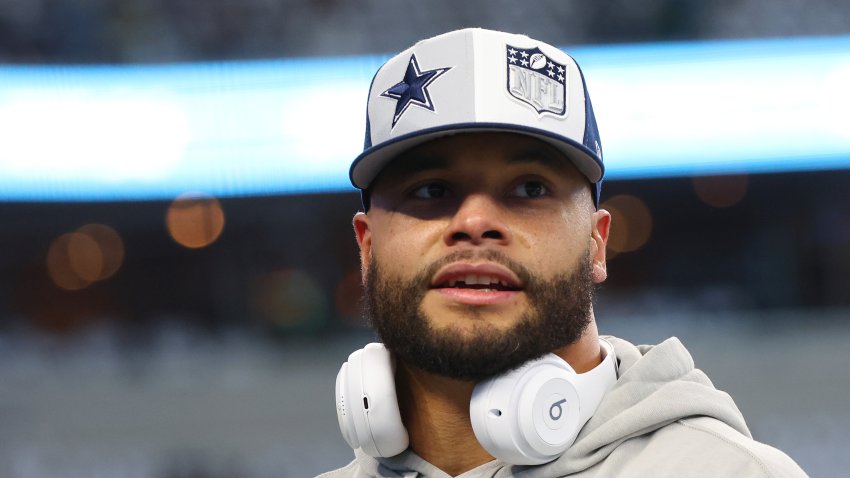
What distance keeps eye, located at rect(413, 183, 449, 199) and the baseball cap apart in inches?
2.6

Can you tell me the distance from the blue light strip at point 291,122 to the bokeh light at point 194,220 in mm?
89

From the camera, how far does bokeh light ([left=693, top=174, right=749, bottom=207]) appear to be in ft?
26.1

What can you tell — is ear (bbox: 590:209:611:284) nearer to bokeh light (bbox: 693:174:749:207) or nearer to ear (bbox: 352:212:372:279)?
ear (bbox: 352:212:372:279)

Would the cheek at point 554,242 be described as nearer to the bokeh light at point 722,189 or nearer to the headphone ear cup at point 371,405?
the headphone ear cup at point 371,405

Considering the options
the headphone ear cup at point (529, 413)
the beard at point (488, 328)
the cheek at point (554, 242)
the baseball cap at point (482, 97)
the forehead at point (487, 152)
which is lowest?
the headphone ear cup at point (529, 413)

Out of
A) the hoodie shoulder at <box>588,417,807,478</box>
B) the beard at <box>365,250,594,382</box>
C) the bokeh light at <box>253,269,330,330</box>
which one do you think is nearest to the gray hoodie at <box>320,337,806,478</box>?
the hoodie shoulder at <box>588,417,807,478</box>

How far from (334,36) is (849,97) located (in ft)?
12.7

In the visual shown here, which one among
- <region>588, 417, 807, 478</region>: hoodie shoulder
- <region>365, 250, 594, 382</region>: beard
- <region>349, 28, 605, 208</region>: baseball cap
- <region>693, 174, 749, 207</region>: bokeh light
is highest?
<region>693, 174, 749, 207</region>: bokeh light

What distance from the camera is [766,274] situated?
802cm

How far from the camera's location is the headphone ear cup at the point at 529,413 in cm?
146

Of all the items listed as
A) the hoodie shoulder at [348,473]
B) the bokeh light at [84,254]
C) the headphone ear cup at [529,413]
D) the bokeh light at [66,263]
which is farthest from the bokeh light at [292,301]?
the headphone ear cup at [529,413]

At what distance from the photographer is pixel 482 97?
154cm

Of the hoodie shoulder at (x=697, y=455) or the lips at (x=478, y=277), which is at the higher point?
the lips at (x=478, y=277)

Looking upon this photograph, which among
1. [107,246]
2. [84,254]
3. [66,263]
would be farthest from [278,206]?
[66,263]
